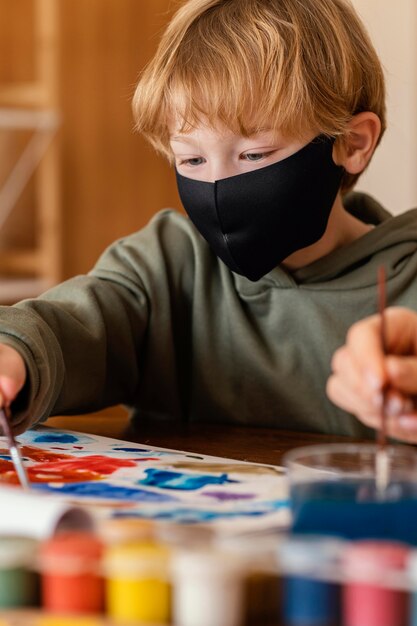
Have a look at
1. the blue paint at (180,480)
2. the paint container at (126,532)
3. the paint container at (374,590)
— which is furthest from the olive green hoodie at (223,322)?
the paint container at (374,590)

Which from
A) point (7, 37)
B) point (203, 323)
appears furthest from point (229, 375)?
point (7, 37)

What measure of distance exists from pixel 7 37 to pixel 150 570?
3.49 meters

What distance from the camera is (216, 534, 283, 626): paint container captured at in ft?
1.67

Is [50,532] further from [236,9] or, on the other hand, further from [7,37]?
[7,37]

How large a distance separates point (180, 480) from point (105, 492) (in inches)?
2.9

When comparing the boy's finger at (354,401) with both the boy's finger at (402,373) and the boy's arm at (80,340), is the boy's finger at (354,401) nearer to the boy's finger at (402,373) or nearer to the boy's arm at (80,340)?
the boy's finger at (402,373)

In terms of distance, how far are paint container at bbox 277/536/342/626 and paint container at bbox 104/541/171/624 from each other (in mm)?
58

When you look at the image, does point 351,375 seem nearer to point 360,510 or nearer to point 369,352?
point 369,352

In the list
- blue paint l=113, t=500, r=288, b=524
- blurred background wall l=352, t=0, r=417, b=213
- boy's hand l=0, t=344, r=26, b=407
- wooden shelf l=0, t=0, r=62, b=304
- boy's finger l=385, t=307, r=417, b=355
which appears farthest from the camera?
blurred background wall l=352, t=0, r=417, b=213

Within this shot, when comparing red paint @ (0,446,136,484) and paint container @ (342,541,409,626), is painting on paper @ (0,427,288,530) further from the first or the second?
paint container @ (342,541,409,626)

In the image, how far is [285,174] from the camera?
113 cm

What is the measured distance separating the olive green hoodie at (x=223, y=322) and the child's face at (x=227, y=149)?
0.18 meters

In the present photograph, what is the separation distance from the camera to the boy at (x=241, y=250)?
1.12 m

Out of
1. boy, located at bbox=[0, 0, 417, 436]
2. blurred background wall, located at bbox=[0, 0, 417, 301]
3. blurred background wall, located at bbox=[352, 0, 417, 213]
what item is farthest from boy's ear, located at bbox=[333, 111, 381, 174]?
blurred background wall, located at bbox=[352, 0, 417, 213]
